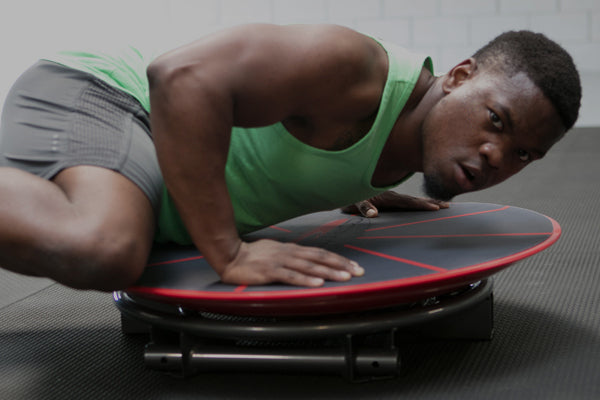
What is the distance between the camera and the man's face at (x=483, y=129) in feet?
3.75

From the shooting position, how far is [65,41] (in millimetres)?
4547

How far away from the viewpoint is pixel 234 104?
42.1 inches

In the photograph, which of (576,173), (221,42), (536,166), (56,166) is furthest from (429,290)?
(536,166)

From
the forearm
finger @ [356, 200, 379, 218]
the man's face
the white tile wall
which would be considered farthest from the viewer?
the white tile wall

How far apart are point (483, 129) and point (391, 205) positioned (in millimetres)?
494

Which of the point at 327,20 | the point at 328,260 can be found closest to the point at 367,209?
the point at 328,260

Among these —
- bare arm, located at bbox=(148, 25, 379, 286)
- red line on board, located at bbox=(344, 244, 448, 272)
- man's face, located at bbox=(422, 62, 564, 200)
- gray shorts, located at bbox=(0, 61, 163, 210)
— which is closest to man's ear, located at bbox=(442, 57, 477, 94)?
man's face, located at bbox=(422, 62, 564, 200)

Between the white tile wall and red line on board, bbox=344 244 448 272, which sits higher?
red line on board, bbox=344 244 448 272

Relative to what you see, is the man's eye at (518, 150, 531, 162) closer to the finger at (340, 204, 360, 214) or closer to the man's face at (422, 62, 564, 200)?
the man's face at (422, 62, 564, 200)

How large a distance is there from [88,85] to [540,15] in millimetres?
3940

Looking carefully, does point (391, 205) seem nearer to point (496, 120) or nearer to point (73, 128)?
point (496, 120)

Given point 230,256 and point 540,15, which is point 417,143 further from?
point 540,15

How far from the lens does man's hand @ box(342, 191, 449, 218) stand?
158 centimetres

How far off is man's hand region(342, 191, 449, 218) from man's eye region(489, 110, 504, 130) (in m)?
0.44
